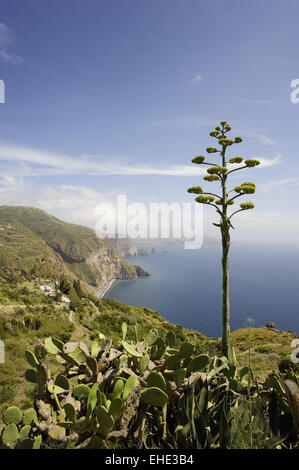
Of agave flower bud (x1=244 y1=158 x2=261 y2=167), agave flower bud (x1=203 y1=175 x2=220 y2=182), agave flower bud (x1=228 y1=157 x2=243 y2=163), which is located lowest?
agave flower bud (x1=203 y1=175 x2=220 y2=182)

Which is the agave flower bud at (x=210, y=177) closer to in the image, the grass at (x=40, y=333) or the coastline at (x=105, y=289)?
the grass at (x=40, y=333)

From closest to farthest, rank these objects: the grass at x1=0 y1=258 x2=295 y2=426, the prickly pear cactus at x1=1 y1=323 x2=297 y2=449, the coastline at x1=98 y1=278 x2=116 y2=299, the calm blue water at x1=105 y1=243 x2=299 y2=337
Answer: the prickly pear cactus at x1=1 y1=323 x2=297 y2=449, the grass at x1=0 y1=258 x2=295 y2=426, the calm blue water at x1=105 y1=243 x2=299 y2=337, the coastline at x1=98 y1=278 x2=116 y2=299


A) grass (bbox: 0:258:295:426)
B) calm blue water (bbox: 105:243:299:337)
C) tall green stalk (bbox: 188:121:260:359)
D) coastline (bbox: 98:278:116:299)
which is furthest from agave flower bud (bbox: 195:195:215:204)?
coastline (bbox: 98:278:116:299)

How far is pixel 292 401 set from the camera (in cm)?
212

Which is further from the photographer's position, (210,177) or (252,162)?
(252,162)

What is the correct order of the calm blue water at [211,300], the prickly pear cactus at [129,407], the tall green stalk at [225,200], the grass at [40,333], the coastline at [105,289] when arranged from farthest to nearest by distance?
the coastline at [105,289] → the calm blue water at [211,300] → the grass at [40,333] → the tall green stalk at [225,200] → the prickly pear cactus at [129,407]

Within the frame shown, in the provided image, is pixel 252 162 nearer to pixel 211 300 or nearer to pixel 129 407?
pixel 129 407

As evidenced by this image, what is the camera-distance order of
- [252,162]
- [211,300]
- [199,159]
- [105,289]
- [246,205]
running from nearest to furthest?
[246,205] → [252,162] → [199,159] → [211,300] → [105,289]

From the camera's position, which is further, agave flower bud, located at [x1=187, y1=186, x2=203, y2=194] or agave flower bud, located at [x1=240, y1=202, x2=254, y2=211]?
agave flower bud, located at [x1=187, y1=186, x2=203, y2=194]

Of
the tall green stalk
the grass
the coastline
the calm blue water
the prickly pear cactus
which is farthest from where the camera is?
the coastline

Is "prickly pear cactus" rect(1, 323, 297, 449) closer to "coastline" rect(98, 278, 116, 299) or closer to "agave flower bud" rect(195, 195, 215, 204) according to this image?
"agave flower bud" rect(195, 195, 215, 204)

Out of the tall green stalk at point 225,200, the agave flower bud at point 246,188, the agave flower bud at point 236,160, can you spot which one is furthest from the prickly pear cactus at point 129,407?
the agave flower bud at point 236,160

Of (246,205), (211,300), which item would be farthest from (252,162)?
(211,300)
